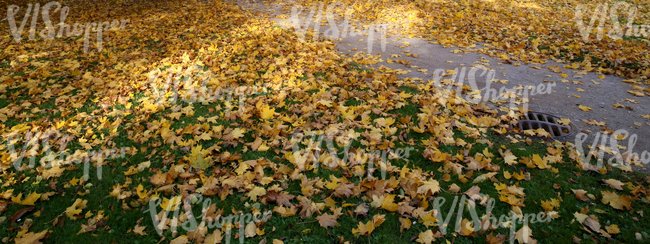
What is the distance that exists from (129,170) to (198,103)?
164 cm

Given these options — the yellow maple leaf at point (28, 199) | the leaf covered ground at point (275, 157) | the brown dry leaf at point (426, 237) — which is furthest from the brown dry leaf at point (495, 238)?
the yellow maple leaf at point (28, 199)

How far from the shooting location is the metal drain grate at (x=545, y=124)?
3.89 m

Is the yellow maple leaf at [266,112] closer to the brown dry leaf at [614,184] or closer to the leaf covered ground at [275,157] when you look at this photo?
the leaf covered ground at [275,157]

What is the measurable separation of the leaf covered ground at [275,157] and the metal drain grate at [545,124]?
0.20m

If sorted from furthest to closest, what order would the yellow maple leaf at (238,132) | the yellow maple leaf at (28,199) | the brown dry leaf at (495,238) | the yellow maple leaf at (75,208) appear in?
the yellow maple leaf at (238,132) < the yellow maple leaf at (28,199) < the yellow maple leaf at (75,208) < the brown dry leaf at (495,238)

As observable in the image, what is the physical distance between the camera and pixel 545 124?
402 cm

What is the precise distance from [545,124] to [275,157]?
11.4 feet

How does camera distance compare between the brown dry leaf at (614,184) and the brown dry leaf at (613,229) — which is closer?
the brown dry leaf at (613,229)


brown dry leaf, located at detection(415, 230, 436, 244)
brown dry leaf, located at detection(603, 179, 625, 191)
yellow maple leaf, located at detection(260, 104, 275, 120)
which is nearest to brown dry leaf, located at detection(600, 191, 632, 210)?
brown dry leaf, located at detection(603, 179, 625, 191)

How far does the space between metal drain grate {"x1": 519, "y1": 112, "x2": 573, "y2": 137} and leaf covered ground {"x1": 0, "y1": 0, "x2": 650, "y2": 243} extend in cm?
20

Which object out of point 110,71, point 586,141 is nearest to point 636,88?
point 586,141

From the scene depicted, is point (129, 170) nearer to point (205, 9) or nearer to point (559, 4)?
point (205, 9)

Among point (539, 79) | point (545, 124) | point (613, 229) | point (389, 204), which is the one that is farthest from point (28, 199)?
point (539, 79)

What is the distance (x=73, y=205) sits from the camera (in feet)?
9.24
